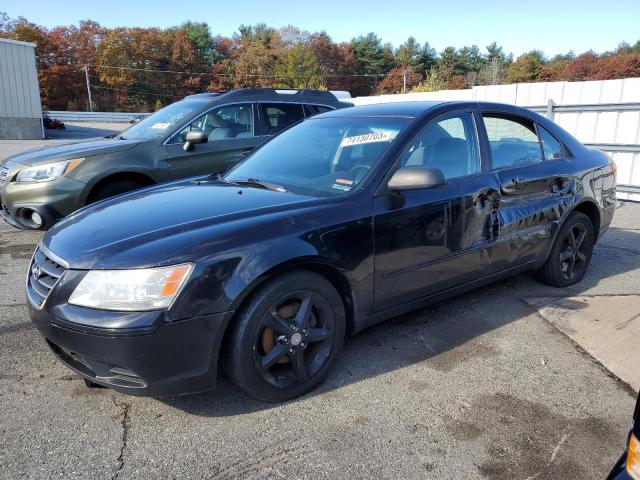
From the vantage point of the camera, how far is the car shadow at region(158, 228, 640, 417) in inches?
110

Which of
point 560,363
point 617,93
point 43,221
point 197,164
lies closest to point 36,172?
point 43,221

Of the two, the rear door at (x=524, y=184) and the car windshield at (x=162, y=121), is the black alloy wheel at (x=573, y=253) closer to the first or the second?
the rear door at (x=524, y=184)

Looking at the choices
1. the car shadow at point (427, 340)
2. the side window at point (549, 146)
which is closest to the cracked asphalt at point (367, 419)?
the car shadow at point (427, 340)

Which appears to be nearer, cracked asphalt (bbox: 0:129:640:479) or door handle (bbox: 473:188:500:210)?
cracked asphalt (bbox: 0:129:640:479)

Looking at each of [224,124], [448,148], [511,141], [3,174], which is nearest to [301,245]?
[448,148]

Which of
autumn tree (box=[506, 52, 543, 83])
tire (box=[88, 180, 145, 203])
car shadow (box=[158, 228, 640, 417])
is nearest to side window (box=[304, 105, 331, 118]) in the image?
tire (box=[88, 180, 145, 203])

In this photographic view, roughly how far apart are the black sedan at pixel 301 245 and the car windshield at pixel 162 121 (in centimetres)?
254

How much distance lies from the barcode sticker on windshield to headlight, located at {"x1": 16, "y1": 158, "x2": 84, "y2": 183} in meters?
3.26

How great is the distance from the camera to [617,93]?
30.7 ft

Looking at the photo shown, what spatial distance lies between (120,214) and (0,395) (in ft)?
3.89

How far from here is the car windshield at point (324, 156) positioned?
322cm

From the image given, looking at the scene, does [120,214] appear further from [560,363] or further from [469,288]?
[560,363]

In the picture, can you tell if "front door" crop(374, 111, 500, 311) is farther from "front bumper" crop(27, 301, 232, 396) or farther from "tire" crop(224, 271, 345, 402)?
"front bumper" crop(27, 301, 232, 396)

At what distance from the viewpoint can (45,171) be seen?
5262mm
